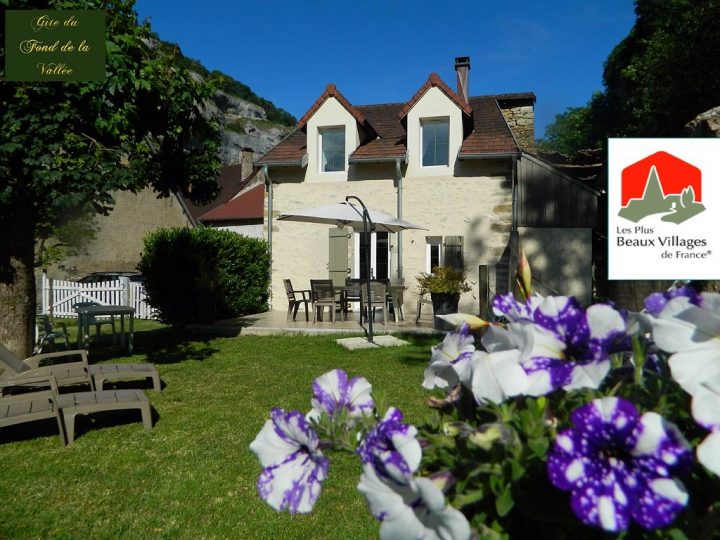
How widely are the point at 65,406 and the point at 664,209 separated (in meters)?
4.86

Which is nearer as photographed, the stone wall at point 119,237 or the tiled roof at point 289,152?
the tiled roof at point 289,152

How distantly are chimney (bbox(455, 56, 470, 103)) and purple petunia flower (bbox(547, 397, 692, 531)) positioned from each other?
60.6 ft

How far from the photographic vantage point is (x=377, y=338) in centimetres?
980

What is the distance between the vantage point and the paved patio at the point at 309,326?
11.0 m

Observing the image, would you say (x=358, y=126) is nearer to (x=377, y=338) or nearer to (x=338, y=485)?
(x=377, y=338)

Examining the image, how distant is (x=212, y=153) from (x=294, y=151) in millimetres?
8544

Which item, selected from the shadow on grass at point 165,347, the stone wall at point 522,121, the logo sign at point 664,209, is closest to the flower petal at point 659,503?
the logo sign at point 664,209

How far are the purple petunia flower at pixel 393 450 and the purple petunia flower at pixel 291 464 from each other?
0.09 meters

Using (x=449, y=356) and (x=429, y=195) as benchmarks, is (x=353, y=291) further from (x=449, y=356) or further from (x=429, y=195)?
(x=449, y=356)

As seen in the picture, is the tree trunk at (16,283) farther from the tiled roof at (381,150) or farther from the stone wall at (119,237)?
the stone wall at (119,237)

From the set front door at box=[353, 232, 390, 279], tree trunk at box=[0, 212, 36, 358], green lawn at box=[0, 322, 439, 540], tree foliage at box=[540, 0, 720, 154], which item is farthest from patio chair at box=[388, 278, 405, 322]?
tree trunk at box=[0, 212, 36, 358]

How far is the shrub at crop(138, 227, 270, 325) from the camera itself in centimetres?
1238

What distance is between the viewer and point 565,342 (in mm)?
741

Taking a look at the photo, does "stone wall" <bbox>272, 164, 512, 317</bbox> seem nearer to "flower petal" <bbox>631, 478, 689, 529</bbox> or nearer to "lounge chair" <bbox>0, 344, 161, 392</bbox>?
"lounge chair" <bbox>0, 344, 161, 392</bbox>
